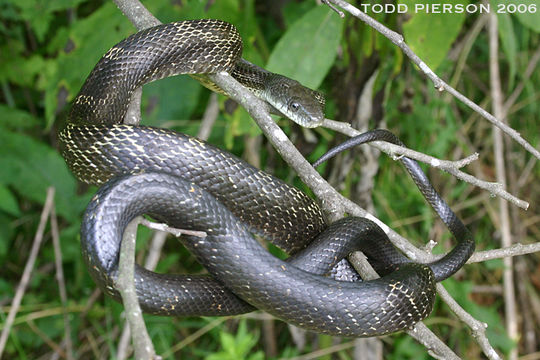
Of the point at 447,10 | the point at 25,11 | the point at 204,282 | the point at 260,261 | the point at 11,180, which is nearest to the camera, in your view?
the point at 260,261

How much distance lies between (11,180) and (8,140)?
35 centimetres

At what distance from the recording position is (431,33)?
11.2 feet

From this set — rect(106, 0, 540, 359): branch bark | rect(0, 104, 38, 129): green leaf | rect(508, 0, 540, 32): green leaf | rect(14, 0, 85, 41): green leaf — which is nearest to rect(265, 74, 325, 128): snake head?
rect(106, 0, 540, 359): branch bark

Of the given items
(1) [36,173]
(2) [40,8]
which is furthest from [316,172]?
(1) [36,173]

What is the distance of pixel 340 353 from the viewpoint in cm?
545

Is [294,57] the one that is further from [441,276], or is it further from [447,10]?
[441,276]

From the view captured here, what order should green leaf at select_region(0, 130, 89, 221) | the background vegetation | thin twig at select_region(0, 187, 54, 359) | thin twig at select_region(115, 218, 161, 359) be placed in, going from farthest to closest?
green leaf at select_region(0, 130, 89, 221) < thin twig at select_region(0, 187, 54, 359) < the background vegetation < thin twig at select_region(115, 218, 161, 359)

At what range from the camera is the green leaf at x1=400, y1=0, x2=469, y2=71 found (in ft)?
11.1

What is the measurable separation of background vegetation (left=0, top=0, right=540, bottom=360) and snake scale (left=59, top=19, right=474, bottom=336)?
801 millimetres

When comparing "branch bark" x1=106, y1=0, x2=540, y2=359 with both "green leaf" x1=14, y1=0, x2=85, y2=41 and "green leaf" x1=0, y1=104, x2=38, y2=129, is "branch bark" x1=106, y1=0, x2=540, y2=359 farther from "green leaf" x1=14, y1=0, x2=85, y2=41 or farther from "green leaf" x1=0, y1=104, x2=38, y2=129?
"green leaf" x1=0, y1=104, x2=38, y2=129

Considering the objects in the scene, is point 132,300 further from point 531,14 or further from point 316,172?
point 531,14

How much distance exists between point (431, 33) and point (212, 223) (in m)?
1.70

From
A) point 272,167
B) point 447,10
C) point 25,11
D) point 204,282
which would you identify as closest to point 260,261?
point 204,282

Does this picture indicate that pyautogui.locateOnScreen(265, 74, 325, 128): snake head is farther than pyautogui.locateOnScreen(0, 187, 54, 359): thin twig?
No
